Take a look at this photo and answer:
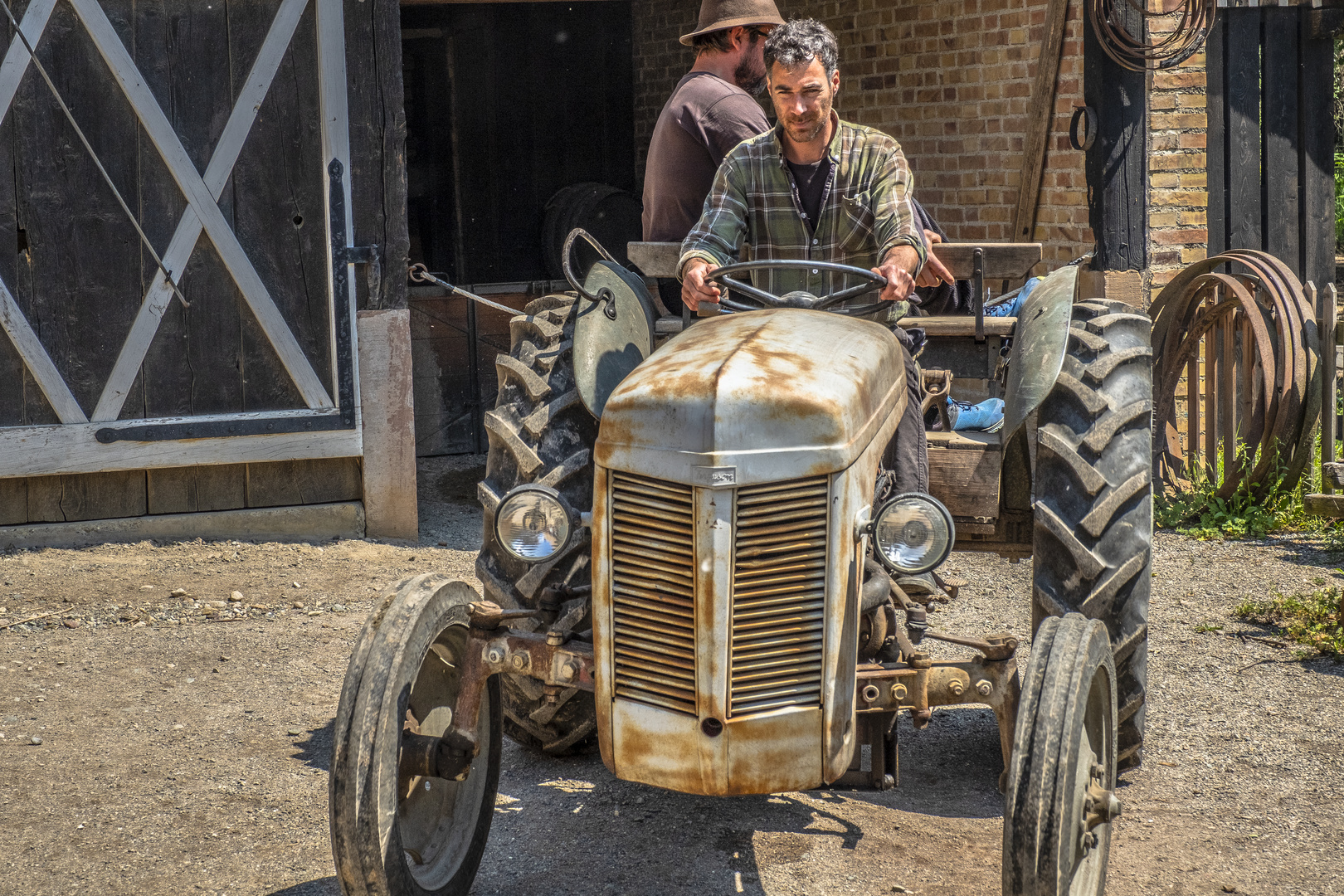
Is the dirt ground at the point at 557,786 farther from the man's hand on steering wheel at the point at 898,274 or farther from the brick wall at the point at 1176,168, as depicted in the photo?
the brick wall at the point at 1176,168

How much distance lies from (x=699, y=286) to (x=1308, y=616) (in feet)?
9.47

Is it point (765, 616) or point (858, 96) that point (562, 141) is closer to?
point (858, 96)

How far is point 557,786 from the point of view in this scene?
3.59 meters

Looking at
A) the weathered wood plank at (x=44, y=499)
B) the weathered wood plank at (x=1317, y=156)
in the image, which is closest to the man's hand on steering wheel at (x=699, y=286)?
the weathered wood plank at (x=44, y=499)

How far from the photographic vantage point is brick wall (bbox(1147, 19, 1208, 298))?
6.86 m

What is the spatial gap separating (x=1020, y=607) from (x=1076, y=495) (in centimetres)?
215

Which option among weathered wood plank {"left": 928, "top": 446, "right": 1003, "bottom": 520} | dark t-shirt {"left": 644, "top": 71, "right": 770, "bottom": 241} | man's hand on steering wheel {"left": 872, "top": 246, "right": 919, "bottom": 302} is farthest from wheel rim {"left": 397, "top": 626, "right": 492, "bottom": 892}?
dark t-shirt {"left": 644, "top": 71, "right": 770, "bottom": 241}

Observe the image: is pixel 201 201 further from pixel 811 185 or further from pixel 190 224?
pixel 811 185

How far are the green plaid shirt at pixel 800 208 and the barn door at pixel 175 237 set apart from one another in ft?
9.22

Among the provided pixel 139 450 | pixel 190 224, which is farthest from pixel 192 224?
pixel 139 450

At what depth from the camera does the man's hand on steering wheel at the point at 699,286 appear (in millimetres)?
3305

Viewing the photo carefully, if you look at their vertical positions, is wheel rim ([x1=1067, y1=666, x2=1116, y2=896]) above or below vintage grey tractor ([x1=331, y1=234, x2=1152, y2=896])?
below

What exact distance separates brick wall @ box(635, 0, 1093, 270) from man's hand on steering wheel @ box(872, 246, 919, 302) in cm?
412

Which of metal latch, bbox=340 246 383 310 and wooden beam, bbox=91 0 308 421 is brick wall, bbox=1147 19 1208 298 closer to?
metal latch, bbox=340 246 383 310
